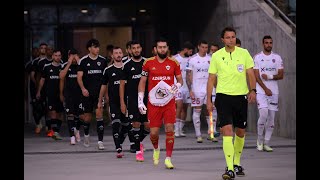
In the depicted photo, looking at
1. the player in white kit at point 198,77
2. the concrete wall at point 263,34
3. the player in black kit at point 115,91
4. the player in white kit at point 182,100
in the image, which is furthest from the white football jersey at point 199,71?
the player in black kit at point 115,91

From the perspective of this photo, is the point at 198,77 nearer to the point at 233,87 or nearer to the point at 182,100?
the point at 182,100

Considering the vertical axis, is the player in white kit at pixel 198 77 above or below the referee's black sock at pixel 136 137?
above

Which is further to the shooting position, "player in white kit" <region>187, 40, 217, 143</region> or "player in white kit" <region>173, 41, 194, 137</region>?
"player in white kit" <region>173, 41, 194, 137</region>

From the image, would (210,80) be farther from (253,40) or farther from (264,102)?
(253,40)

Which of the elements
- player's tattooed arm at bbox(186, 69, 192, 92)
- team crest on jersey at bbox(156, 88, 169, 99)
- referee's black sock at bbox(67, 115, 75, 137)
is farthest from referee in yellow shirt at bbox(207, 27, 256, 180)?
player's tattooed arm at bbox(186, 69, 192, 92)

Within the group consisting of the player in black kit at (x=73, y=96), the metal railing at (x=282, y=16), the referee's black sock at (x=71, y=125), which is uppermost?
the metal railing at (x=282, y=16)

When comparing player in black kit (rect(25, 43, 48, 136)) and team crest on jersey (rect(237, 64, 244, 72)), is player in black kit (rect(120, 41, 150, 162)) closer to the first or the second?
team crest on jersey (rect(237, 64, 244, 72))

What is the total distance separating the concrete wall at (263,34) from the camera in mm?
21344

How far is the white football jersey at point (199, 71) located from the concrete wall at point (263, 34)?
68.6 inches

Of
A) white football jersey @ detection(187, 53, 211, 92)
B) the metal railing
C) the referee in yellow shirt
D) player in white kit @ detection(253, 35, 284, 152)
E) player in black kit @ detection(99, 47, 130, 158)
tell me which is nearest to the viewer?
the referee in yellow shirt

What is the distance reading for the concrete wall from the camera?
840 inches

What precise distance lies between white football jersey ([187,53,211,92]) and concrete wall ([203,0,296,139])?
5.72 ft

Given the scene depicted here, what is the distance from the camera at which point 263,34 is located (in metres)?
22.8

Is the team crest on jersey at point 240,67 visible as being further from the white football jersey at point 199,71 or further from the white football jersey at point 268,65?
the white football jersey at point 199,71
